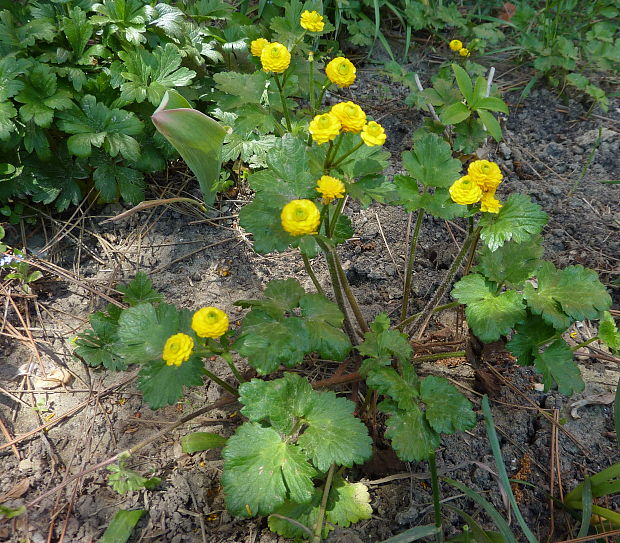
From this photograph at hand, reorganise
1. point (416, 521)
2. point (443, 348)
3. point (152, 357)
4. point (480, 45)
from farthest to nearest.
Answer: point (480, 45)
point (443, 348)
point (416, 521)
point (152, 357)

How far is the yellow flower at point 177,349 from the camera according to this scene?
44.5 inches

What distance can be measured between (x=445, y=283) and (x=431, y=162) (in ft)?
1.20

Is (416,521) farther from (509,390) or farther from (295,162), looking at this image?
(295,162)

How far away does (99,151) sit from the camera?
195cm

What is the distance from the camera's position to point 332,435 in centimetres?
119

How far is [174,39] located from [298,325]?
1.37 metres

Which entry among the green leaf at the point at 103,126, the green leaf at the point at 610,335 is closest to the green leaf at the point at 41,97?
the green leaf at the point at 103,126

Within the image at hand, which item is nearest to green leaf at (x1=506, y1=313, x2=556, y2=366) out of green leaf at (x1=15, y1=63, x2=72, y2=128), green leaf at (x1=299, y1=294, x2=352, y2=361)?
green leaf at (x1=299, y1=294, x2=352, y2=361)

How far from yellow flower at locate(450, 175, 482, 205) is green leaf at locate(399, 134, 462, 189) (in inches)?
5.2

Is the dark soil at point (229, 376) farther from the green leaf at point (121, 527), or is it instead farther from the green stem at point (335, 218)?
the green stem at point (335, 218)

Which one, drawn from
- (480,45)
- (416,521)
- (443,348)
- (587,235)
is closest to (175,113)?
(443,348)

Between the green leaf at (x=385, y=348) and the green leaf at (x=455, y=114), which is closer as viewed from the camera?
the green leaf at (x=385, y=348)

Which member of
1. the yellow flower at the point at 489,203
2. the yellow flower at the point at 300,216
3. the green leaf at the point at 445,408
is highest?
the yellow flower at the point at 300,216

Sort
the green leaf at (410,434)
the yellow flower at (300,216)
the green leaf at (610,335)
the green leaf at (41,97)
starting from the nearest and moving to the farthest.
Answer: the yellow flower at (300,216) → the green leaf at (410,434) → the green leaf at (610,335) → the green leaf at (41,97)
